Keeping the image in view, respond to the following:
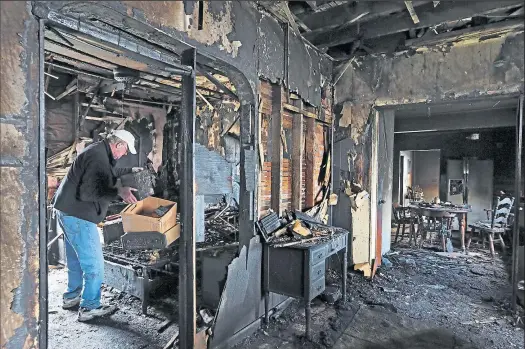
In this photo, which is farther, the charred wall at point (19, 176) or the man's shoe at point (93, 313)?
the man's shoe at point (93, 313)

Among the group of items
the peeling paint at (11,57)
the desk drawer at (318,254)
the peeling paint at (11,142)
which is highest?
the peeling paint at (11,57)

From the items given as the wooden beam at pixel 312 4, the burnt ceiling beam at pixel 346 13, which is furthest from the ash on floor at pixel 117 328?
the burnt ceiling beam at pixel 346 13

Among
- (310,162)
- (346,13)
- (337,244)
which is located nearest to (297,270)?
(337,244)

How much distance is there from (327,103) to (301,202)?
4.68 ft

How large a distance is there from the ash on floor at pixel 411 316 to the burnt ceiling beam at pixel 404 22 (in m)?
2.71

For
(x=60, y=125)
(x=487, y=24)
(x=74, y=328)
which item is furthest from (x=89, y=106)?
(x=487, y=24)

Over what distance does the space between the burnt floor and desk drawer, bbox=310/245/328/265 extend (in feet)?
2.19

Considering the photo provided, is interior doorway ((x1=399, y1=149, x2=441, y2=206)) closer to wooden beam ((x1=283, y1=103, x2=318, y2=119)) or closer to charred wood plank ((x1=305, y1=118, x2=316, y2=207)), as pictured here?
charred wood plank ((x1=305, y1=118, x2=316, y2=207))

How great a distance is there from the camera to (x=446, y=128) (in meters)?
7.41

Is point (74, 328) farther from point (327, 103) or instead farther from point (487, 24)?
point (487, 24)

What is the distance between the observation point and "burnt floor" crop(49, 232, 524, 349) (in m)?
2.75

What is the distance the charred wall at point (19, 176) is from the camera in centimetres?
133

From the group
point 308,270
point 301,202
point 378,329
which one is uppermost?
point 301,202

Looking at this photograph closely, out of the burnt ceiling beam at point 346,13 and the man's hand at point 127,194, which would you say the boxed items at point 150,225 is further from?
the burnt ceiling beam at point 346,13
